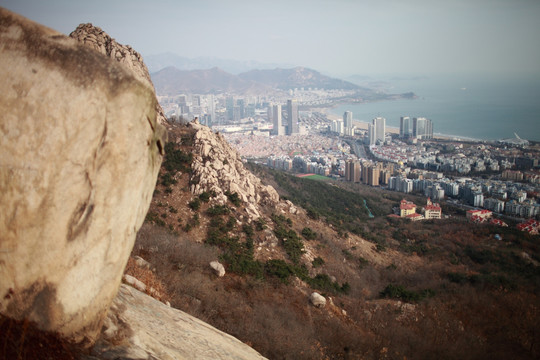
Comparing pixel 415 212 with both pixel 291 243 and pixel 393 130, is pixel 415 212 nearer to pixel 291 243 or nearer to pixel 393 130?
pixel 291 243

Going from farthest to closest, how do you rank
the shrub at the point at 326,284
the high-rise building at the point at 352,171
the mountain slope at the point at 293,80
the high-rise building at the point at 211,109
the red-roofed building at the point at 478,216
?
the mountain slope at the point at 293,80, the high-rise building at the point at 211,109, the high-rise building at the point at 352,171, the red-roofed building at the point at 478,216, the shrub at the point at 326,284

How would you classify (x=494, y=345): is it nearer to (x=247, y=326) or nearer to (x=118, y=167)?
(x=247, y=326)

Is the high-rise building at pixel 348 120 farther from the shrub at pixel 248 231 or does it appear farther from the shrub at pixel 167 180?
the shrub at pixel 248 231

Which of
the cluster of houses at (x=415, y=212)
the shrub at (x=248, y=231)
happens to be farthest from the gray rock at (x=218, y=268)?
the cluster of houses at (x=415, y=212)

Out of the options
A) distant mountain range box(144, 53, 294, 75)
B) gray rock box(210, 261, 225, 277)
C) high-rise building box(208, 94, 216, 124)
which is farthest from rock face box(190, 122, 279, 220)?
distant mountain range box(144, 53, 294, 75)

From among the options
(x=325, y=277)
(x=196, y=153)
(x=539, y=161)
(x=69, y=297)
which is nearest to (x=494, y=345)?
(x=325, y=277)

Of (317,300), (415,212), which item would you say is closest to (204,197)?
(317,300)
